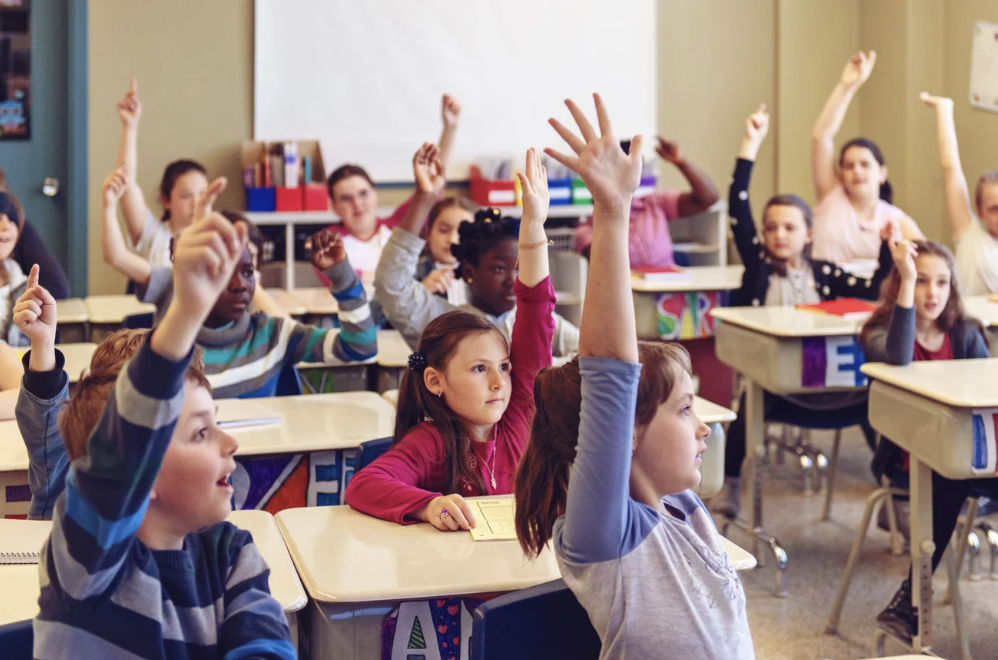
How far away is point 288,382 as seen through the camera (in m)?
3.02

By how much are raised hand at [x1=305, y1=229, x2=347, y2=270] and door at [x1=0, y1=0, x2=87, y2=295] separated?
3.46 meters

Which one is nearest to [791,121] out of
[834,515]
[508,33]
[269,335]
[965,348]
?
[508,33]

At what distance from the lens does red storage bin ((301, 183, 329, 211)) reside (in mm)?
5441

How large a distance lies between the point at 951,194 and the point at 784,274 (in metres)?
0.78

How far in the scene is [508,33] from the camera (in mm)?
6227

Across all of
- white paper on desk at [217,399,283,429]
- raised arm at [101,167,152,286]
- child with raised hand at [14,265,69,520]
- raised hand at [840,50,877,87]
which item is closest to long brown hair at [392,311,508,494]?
white paper on desk at [217,399,283,429]

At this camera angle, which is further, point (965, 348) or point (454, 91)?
point (454, 91)

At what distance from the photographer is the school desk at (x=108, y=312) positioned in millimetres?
3820

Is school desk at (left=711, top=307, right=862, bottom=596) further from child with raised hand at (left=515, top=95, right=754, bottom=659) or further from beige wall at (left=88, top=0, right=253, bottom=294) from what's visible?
beige wall at (left=88, top=0, right=253, bottom=294)

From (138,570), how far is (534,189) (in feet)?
2.99

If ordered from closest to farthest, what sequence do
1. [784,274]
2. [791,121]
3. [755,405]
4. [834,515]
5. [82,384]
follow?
[82,384]
[755,405]
[834,515]
[784,274]
[791,121]

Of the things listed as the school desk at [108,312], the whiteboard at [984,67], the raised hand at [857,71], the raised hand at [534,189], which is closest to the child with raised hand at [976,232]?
the raised hand at [857,71]

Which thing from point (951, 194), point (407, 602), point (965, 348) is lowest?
point (407, 602)

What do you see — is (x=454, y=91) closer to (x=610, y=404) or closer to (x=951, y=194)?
(x=951, y=194)
